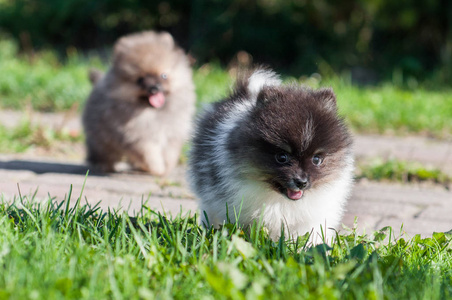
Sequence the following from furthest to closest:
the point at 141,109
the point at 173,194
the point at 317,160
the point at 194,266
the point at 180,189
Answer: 1. the point at 141,109
2. the point at 180,189
3. the point at 173,194
4. the point at 317,160
5. the point at 194,266

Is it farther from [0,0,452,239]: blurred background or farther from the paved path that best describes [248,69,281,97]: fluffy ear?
[0,0,452,239]: blurred background

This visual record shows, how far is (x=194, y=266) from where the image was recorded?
234cm

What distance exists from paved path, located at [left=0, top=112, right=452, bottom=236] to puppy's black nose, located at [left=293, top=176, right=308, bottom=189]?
487 mm

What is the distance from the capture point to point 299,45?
448 inches

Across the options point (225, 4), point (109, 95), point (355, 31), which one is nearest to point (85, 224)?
point (109, 95)

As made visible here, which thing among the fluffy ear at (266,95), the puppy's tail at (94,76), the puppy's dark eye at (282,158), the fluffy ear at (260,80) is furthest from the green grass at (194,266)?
the puppy's tail at (94,76)

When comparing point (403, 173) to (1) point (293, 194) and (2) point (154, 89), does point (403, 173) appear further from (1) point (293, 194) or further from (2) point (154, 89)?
(1) point (293, 194)

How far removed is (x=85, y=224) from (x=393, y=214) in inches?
80.9

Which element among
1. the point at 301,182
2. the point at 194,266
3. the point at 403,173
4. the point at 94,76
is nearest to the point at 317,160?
the point at 301,182

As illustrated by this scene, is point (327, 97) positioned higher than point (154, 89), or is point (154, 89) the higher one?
point (327, 97)

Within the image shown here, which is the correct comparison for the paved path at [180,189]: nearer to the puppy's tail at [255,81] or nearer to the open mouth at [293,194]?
the open mouth at [293,194]

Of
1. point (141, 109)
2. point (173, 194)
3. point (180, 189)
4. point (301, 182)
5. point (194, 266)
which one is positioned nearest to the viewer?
point (194, 266)

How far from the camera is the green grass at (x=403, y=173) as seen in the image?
15.8ft

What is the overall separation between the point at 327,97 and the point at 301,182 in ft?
1.71
